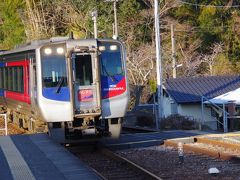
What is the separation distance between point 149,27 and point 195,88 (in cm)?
1395

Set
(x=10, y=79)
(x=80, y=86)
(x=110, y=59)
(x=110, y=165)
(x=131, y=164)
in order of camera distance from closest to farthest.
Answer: (x=131, y=164)
(x=110, y=165)
(x=80, y=86)
(x=110, y=59)
(x=10, y=79)

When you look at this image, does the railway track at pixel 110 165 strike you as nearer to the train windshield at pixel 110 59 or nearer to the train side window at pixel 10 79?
the train windshield at pixel 110 59

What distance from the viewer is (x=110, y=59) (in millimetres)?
14633

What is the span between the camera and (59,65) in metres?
14.3

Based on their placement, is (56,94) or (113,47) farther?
(113,47)

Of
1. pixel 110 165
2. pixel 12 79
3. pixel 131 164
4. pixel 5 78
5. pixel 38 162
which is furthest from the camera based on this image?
pixel 5 78

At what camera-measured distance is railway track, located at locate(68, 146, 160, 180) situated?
11.1 meters

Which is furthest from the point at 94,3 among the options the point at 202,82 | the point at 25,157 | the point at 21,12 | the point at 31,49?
the point at 25,157

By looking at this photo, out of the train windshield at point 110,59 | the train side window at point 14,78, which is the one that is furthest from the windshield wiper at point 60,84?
the train side window at point 14,78

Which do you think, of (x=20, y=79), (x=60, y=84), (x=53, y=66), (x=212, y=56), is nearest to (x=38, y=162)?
(x=60, y=84)

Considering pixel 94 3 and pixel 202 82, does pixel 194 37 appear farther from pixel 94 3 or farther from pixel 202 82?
pixel 202 82

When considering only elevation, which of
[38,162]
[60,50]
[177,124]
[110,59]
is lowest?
[177,124]

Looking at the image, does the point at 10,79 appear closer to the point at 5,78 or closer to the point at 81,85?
the point at 5,78

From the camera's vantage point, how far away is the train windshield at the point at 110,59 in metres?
14.5
